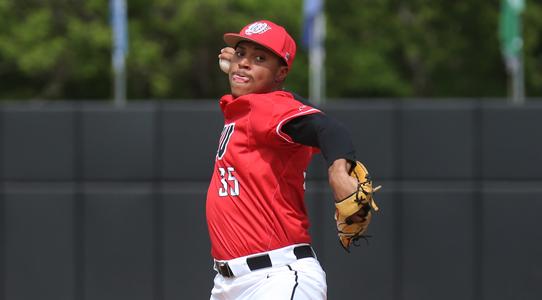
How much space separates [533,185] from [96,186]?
2.65 metres

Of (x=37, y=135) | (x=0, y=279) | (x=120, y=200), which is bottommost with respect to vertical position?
(x=0, y=279)

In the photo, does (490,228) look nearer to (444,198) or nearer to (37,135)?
(444,198)

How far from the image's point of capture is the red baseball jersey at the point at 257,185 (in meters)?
3.63

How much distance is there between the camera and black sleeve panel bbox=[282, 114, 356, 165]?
3.30 m

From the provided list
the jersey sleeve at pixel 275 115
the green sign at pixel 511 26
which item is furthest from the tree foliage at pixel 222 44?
the jersey sleeve at pixel 275 115

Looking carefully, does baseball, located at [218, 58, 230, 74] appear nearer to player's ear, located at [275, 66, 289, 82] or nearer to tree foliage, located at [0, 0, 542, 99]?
player's ear, located at [275, 66, 289, 82]

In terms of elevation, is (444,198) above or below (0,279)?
above

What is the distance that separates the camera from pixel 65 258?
6.07 m

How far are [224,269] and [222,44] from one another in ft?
66.0

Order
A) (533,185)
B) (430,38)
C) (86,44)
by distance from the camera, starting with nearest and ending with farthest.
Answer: (533,185) → (86,44) → (430,38)

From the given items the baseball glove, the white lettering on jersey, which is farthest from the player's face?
the baseball glove

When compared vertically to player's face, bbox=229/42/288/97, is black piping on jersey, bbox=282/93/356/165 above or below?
below

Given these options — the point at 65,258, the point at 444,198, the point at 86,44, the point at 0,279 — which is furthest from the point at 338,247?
the point at 86,44

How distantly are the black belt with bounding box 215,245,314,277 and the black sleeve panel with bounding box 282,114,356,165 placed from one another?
18.6 inches
